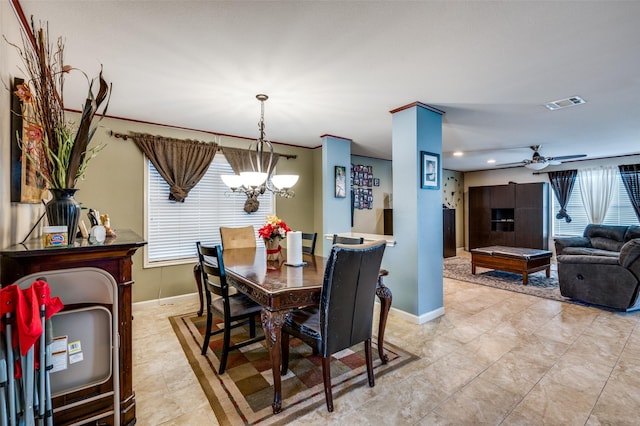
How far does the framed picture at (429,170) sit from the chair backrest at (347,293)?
160 centimetres

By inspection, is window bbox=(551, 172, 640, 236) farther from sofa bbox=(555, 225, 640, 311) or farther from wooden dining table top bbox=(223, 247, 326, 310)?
wooden dining table top bbox=(223, 247, 326, 310)

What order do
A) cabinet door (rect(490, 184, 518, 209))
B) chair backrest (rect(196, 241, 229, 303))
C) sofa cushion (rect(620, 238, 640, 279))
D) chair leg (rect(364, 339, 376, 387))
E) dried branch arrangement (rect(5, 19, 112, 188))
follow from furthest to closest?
1. cabinet door (rect(490, 184, 518, 209))
2. sofa cushion (rect(620, 238, 640, 279))
3. chair backrest (rect(196, 241, 229, 303))
4. chair leg (rect(364, 339, 376, 387))
5. dried branch arrangement (rect(5, 19, 112, 188))

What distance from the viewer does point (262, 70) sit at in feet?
7.90

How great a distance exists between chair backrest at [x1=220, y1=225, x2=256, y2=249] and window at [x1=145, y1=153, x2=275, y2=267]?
2.10 feet

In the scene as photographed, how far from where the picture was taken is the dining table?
1.80m

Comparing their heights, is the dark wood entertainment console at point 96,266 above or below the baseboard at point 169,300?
above

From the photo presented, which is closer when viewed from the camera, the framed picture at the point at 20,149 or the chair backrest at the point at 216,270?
the framed picture at the point at 20,149

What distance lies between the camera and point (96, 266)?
1501 mm

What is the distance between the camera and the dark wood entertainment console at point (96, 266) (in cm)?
136

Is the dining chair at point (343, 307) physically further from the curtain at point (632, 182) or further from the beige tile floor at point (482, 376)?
the curtain at point (632, 182)

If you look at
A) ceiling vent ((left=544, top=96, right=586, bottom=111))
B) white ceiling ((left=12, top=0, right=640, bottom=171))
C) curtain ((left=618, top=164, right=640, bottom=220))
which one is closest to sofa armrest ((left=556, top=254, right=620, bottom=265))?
white ceiling ((left=12, top=0, right=640, bottom=171))

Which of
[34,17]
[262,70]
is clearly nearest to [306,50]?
[262,70]

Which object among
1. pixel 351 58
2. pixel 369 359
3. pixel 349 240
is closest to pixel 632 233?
pixel 349 240

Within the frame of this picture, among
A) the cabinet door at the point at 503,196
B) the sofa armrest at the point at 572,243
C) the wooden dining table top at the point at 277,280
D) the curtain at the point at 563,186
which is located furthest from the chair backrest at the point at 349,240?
the curtain at the point at 563,186
